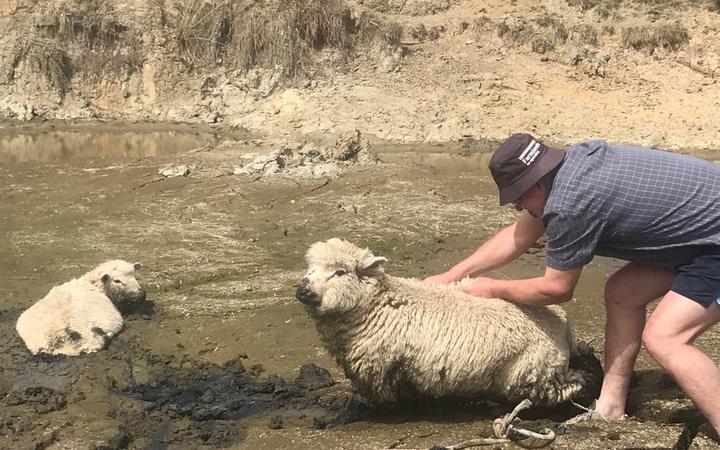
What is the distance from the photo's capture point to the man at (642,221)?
3.82m

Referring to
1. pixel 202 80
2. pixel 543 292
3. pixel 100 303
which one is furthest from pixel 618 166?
pixel 202 80

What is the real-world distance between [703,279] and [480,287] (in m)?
1.38

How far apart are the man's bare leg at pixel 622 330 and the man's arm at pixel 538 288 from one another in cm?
42

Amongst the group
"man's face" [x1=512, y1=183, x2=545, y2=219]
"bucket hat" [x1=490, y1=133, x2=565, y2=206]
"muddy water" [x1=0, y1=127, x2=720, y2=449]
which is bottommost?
"muddy water" [x1=0, y1=127, x2=720, y2=449]

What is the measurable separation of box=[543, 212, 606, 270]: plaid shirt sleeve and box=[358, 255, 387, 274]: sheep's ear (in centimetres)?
113

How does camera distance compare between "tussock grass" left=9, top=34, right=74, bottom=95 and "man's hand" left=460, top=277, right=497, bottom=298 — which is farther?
"tussock grass" left=9, top=34, right=74, bottom=95

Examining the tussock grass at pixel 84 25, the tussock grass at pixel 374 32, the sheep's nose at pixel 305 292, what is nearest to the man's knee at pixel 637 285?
the sheep's nose at pixel 305 292

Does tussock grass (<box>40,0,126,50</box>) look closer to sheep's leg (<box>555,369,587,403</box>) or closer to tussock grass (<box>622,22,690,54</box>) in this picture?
tussock grass (<box>622,22,690,54</box>)

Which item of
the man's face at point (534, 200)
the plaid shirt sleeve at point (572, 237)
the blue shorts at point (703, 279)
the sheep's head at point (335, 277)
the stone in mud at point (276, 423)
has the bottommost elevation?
the stone in mud at point (276, 423)

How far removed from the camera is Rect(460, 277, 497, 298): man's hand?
4.75 m

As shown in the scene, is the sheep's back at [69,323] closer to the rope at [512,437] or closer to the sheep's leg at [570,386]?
the rope at [512,437]

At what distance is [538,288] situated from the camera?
415cm

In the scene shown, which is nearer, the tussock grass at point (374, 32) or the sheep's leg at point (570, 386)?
the sheep's leg at point (570, 386)

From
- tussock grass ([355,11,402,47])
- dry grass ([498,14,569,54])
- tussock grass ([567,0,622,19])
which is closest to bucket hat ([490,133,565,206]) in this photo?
tussock grass ([355,11,402,47])
